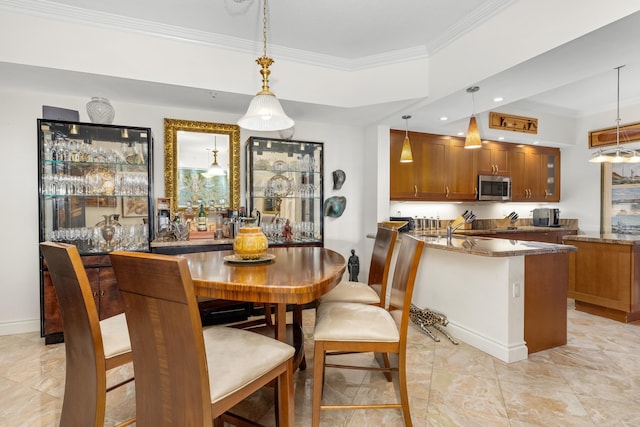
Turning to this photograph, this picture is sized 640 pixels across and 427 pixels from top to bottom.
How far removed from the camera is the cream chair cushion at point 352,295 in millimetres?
2178

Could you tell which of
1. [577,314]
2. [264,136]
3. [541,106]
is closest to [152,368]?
[264,136]

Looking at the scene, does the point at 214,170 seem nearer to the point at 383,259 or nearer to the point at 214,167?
the point at 214,167

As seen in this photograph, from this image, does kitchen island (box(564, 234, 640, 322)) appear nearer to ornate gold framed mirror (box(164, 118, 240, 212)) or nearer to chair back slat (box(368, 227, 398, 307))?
chair back slat (box(368, 227, 398, 307))

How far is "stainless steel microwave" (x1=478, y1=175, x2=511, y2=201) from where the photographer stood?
194 inches

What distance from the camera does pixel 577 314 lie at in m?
3.50

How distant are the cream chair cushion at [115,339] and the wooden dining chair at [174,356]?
0.36m

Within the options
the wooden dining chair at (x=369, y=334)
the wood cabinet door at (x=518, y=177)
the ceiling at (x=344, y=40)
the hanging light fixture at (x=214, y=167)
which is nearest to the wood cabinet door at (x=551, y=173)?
the wood cabinet door at (x=518, y=177)

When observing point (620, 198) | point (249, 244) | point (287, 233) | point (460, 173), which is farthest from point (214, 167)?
point (620, 198)

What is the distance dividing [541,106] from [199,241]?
17.5 ft

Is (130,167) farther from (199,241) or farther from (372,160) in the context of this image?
(372,160)

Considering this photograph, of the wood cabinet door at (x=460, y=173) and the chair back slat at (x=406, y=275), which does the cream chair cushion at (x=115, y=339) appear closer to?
the chair back slat at (x=406, y=275)

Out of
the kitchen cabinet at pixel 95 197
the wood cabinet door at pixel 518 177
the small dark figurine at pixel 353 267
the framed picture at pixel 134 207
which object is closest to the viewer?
the kitchen cabinet at pixel 95 197

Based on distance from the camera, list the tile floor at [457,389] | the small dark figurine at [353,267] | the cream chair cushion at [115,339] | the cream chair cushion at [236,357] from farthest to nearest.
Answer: the small dark figurine at [353,267], the tile floor at [457,389], the cream chair cushion at [115,339], the cream chair cushion at [236,357]

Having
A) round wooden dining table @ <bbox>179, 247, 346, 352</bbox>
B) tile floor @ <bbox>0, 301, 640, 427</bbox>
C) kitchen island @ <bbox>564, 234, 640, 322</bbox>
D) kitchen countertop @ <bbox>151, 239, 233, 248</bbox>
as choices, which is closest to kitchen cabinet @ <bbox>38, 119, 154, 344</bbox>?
kitchen countertop @ <bbox>151, 239, 233, 248</bbox>
